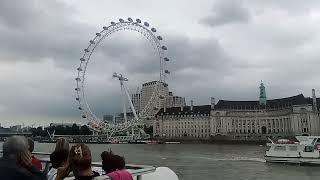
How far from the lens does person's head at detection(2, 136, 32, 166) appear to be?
3322mm

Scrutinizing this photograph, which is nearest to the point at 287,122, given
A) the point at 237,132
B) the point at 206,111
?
the point at 237,132

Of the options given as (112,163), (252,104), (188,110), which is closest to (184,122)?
(188,110)

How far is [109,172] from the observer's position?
3.74 meters

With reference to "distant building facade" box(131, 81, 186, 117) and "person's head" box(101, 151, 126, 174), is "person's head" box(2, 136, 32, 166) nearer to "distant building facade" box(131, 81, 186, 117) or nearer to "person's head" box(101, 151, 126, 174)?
"person's head" box(101, 151, 126, 174)

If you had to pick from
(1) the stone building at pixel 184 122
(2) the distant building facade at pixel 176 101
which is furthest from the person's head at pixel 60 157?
(2) the distant building facade at pixel 176 101

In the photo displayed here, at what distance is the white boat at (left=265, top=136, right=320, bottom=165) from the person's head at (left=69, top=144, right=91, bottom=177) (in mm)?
39000

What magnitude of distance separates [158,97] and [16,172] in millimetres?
85803

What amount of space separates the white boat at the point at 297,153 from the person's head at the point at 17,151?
39.2 meters

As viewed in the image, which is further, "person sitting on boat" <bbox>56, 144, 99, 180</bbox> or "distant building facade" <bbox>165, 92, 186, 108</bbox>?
"distant building facade" <bbox>165, 92, 186, 108</bbox>

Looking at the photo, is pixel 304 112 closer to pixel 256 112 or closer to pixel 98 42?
pixel 256 112

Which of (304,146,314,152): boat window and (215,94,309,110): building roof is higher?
(215,94,309,110): building roof

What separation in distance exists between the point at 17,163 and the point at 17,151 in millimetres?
94

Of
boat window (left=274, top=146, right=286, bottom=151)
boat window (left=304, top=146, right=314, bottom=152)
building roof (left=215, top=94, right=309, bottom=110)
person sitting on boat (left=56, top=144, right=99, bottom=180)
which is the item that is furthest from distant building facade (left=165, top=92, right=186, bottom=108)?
person sitting on boat (left=56, top=144, right=99, bottom=180)

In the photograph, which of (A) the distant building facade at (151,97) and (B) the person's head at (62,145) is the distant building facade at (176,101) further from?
(B) the person's head at (62,145)
